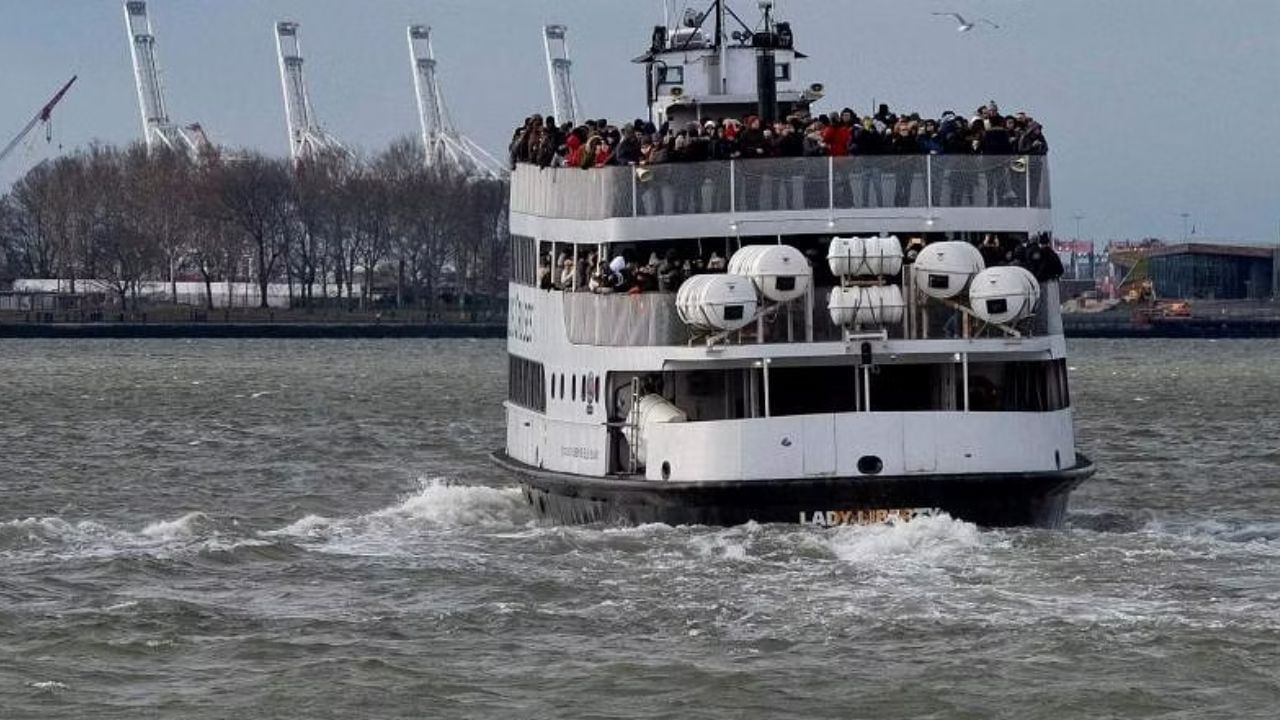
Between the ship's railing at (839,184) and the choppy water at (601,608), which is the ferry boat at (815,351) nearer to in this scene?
the ship's railing at (839,184)

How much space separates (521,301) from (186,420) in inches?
1413

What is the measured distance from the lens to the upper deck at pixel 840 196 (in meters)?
40.8

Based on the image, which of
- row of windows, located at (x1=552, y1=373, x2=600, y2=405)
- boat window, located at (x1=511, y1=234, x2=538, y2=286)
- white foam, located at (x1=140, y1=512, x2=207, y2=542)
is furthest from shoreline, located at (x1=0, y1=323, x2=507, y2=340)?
row of windows, located at (x1=552, y1=373, x2=600, y2=405)

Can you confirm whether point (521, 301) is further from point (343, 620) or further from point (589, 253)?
point (343, 620)

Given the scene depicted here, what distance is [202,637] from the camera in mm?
34125

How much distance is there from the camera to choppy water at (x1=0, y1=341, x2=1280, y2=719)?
100 ft

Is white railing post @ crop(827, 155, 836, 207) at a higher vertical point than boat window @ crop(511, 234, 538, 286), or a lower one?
higher

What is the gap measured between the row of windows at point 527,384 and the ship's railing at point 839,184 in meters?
4.97

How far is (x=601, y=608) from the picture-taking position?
35.5 metres

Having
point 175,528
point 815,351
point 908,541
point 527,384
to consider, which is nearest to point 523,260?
point 527,384

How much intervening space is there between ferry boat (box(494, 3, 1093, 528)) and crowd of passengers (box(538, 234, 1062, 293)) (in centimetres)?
8

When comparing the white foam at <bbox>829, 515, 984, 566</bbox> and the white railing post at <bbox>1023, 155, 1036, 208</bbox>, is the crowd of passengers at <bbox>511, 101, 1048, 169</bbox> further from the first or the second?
the white foam at <bbox>829, 515, 984, 566</bbox>

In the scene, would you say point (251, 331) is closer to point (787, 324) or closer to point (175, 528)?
point (175, 528)

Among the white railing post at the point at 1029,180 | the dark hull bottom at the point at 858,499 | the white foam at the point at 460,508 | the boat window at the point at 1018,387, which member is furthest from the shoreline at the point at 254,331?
the dark hull bottom at the point at 858,499
